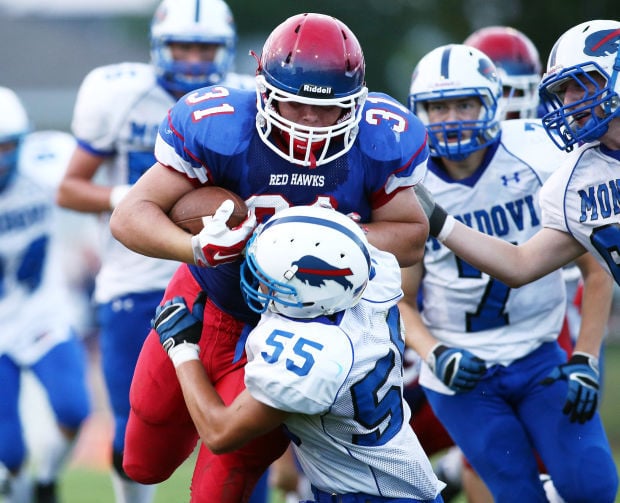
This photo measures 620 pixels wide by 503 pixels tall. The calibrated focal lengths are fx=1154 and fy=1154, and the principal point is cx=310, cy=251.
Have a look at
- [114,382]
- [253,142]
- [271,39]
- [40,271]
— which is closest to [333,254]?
[253,142]

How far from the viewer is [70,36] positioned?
2825cm

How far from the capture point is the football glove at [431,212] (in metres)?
3.69

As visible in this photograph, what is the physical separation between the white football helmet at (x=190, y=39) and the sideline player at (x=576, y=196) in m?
1.90

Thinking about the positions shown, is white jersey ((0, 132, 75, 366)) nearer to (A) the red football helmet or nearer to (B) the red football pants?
(B) the red football pants

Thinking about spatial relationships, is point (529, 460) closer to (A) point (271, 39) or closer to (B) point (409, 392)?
(B) point (409, 392)

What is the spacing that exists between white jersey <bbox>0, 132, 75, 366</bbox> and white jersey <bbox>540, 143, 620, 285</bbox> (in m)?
2.74

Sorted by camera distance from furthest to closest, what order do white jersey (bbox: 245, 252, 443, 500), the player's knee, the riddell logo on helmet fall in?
1. the player's knee
2. the riddell logo on helmet
3. white jersey (bbox: 245, 252, 443, 500)

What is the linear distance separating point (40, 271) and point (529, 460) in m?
2.69

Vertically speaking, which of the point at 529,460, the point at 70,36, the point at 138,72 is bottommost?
the point at 70,36

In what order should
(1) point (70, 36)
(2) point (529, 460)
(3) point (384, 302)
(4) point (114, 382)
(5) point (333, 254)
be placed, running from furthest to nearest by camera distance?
(1) point (70, 36), (4) point (114, 382), (2) point (529, 460), (3) point (384, 302), (5) point (333, 254)

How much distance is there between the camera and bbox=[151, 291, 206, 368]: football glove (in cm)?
331

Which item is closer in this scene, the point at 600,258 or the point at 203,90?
the point at 203,90

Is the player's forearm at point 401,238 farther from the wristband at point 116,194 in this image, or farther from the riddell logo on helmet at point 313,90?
the wristband at point 116,194

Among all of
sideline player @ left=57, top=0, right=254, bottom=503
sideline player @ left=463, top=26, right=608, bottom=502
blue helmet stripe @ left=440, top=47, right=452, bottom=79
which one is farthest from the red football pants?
sideline player @ left=463, top=26, right=608, bottom=502
